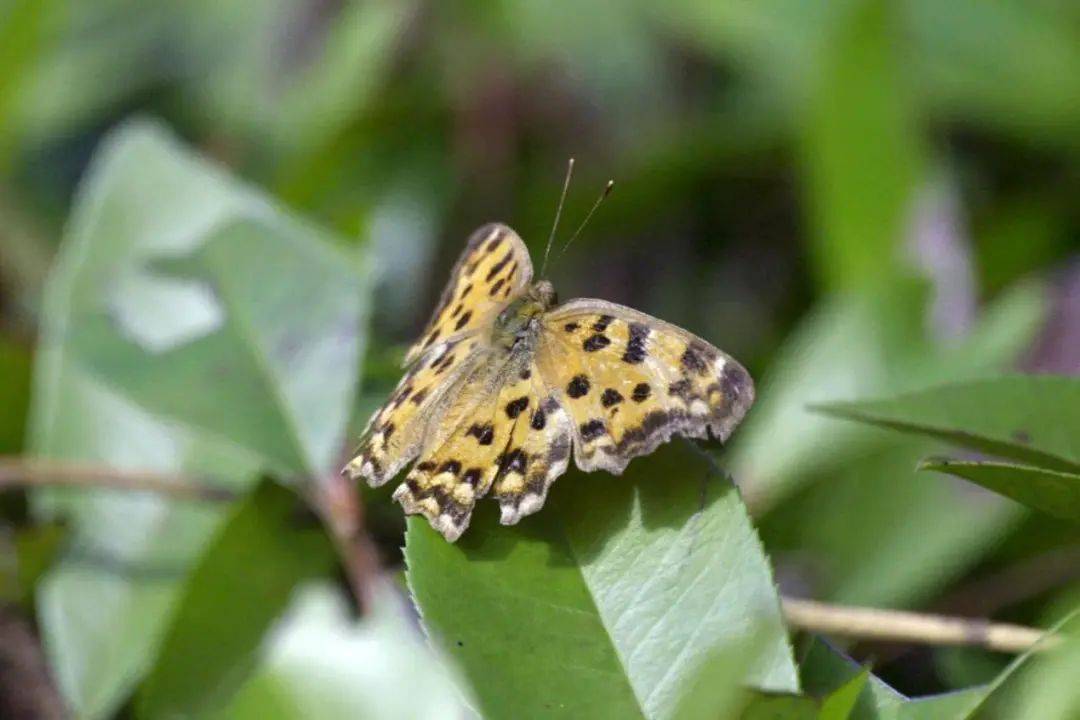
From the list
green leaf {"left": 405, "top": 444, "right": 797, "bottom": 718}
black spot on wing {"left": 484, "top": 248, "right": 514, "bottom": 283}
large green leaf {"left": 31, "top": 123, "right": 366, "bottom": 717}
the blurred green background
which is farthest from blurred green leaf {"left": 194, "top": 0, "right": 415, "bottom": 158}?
green leaf {"left": 405, "top": 444, "right": 797, "bottom": 718}

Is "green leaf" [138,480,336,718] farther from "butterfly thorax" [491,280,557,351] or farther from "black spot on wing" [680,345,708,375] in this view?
"black spot on wing" [680,345,708,375]

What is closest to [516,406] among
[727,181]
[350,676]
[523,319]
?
[523,319]

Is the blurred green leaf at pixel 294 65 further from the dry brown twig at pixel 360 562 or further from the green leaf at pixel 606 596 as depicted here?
the green leaf at pixel 606 596

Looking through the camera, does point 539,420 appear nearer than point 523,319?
Yes

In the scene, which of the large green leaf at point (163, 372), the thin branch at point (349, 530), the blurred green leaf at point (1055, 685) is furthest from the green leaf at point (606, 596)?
the large green leaf at point (163, 372)

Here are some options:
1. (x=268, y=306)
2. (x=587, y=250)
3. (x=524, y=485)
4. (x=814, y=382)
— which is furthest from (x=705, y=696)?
(x=587, y=250)

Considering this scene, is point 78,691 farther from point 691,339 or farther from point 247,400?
point 691,339

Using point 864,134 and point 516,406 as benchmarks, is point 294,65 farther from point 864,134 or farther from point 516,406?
point 516,406
